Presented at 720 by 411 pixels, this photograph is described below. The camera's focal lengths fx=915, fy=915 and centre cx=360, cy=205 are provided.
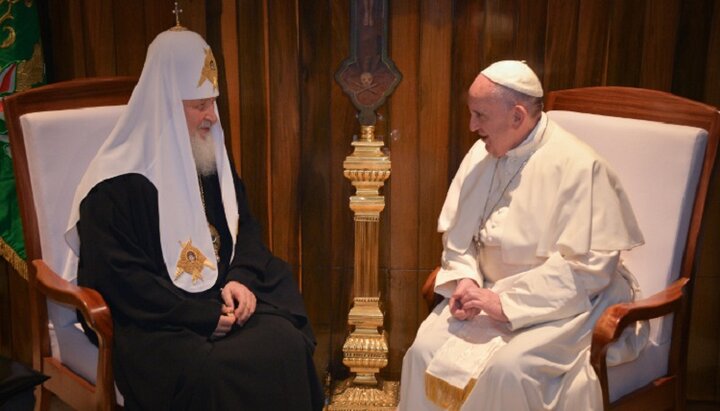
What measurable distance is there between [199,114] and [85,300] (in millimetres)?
867

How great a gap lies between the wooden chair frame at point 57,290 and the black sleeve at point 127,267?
0.32 feet

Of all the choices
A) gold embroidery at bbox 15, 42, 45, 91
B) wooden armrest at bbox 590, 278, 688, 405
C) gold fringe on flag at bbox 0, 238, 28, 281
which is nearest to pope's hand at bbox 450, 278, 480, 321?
wooden armrest at bbox 590, 278, 688, 405

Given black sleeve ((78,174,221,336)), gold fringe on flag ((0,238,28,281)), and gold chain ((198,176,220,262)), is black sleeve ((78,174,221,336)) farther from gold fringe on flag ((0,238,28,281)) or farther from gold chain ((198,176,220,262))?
gold fringe on flag ((0,238,28,281))

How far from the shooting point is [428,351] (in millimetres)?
3465

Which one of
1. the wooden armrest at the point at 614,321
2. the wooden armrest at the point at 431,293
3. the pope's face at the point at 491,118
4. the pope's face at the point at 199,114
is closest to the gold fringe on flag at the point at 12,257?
the pope's face at the point at 199,114

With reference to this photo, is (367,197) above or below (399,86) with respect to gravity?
below

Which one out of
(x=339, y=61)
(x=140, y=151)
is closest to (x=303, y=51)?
(x=339, y=61)

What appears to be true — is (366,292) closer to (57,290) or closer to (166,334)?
(166,334)

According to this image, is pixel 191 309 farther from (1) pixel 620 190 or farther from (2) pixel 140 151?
(1) pixel 620 190

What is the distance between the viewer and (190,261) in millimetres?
3527

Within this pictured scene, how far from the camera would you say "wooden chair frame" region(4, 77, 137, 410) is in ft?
10.6

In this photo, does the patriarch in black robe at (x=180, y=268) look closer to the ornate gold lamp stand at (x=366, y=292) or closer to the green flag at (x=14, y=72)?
the ornate gold lamp stand at (x=366, y=292)

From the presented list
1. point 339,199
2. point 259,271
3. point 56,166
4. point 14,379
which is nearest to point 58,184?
point 56,166

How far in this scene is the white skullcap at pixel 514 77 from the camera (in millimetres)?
3463
